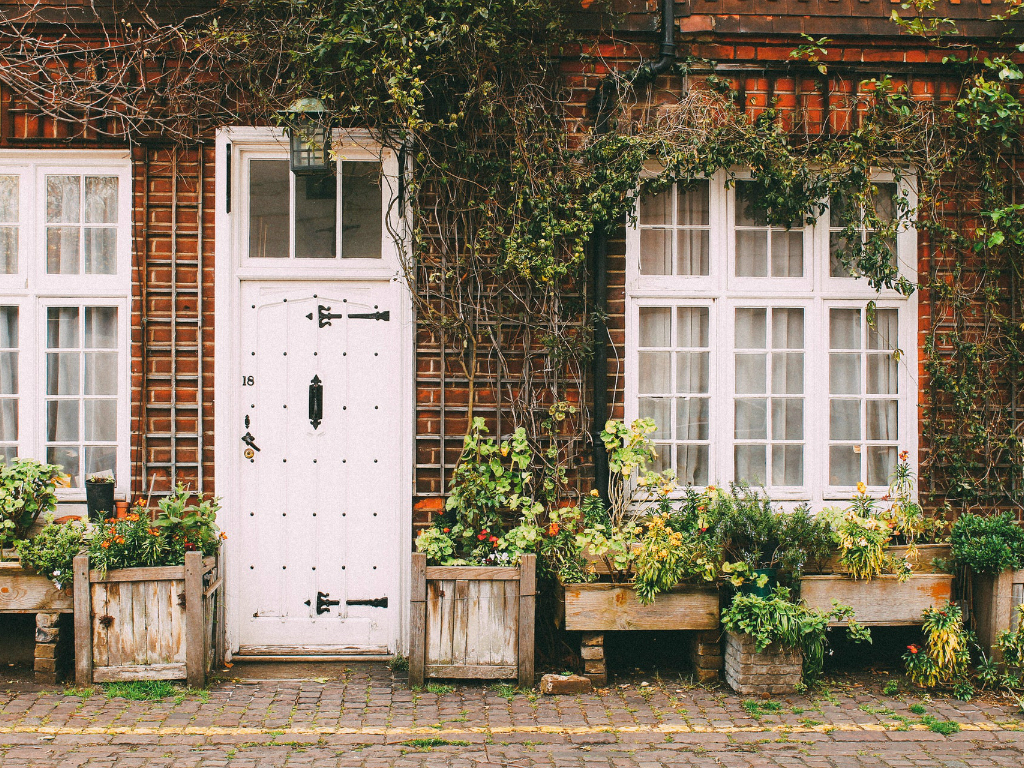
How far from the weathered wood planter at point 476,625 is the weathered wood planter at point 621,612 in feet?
0.94

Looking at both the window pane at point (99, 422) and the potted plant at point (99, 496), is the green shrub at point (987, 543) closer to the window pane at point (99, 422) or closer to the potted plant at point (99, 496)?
the potted plant at point (99, 496)

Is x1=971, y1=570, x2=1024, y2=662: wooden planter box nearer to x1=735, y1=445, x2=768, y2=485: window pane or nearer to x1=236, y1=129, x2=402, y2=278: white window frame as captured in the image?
x1=735, y1=445, x2=768, y2=485: window pane

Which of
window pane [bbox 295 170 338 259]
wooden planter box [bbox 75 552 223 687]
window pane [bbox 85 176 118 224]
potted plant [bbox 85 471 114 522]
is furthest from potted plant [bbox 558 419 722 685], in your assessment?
window pane [bbox 85 176 118 224]

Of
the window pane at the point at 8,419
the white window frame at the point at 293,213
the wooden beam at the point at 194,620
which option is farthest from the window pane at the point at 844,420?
the window pane at the point at 8,419

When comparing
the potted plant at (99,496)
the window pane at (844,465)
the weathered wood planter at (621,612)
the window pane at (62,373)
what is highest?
the window pane at (62,373)

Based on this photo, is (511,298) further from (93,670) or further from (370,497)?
(93,670)

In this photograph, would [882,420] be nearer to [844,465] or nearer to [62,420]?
[844,465]

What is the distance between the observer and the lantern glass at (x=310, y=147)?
5211 millimetres

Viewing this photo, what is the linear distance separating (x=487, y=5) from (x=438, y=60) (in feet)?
1.40

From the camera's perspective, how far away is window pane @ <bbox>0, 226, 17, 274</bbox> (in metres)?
5.61

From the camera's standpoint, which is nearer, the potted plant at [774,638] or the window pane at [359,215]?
the potted plant at [774,638]

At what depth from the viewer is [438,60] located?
5043mm

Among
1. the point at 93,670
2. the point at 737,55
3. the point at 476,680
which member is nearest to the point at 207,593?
the point at 93,670

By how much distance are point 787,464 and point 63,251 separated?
17.0ft
